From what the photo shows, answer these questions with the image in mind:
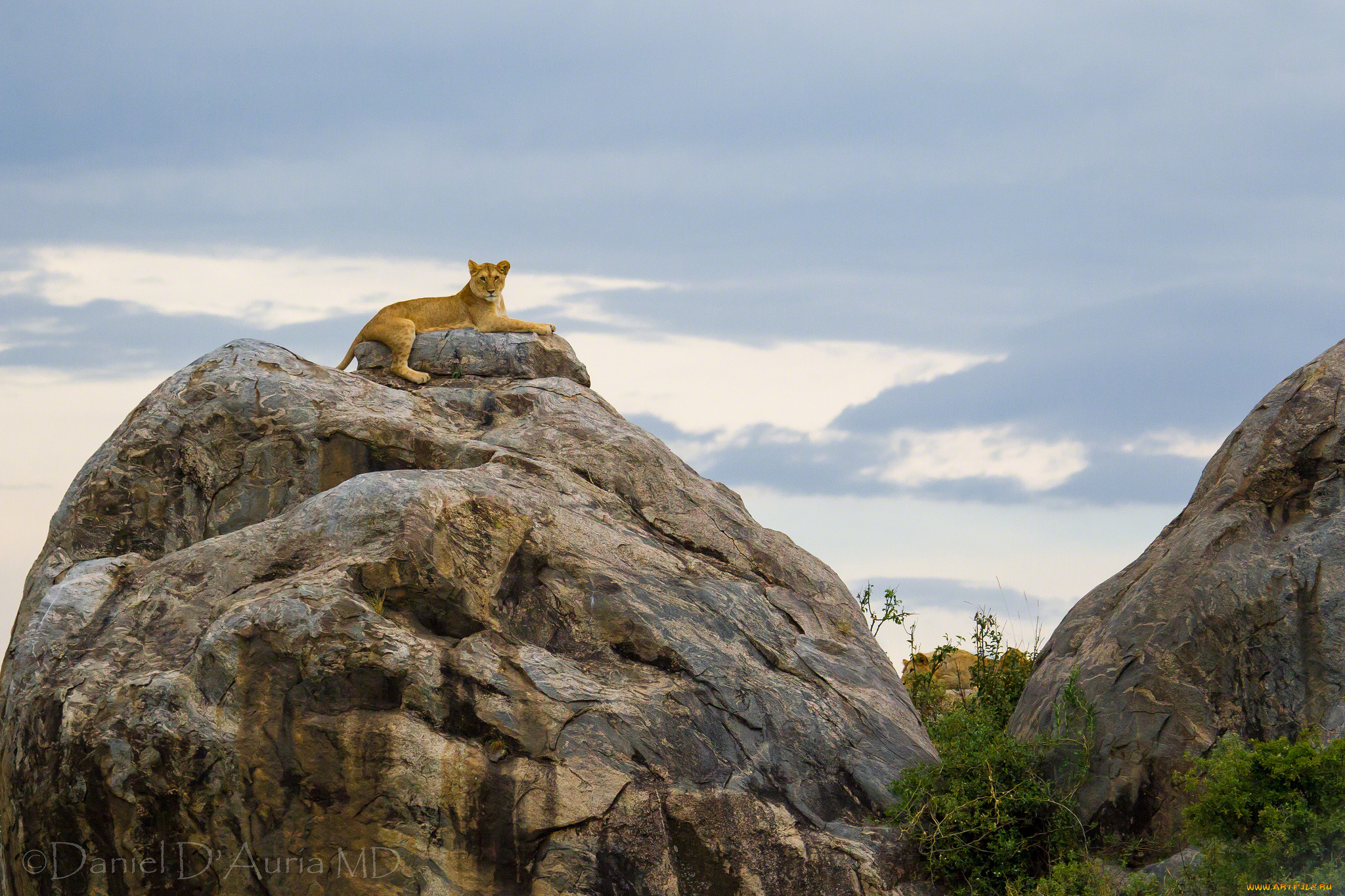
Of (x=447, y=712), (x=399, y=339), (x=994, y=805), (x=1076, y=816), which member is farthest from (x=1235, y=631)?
(x=399, y=339)

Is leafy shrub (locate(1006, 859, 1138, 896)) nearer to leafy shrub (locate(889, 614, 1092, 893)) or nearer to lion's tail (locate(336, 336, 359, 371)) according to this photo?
leafy shrub (locate(889, 614, 1092, 893))

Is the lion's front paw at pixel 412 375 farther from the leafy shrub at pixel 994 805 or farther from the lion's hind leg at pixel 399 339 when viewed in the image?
the leafy shrub at pixel 994 805

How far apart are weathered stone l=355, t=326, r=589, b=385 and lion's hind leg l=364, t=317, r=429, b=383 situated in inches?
4.8

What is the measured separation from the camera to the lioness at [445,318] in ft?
51.8

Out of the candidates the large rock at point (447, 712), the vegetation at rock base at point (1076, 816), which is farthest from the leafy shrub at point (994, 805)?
the large rock at point (447, 712)

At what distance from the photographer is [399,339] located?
15.8 metres

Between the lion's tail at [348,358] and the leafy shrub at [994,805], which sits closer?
the leafy shrub at [994,805]

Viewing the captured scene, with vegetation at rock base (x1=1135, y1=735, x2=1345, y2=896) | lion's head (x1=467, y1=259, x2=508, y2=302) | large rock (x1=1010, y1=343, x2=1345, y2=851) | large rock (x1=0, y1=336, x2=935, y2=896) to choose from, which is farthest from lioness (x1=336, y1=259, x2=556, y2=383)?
vegetation at rock base (x1=1135, y1=735, x2=1345, y2=896)

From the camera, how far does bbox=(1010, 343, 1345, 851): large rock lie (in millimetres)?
11898

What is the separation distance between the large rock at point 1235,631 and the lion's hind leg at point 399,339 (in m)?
8.35

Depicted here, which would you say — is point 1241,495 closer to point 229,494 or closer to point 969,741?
point 969,741

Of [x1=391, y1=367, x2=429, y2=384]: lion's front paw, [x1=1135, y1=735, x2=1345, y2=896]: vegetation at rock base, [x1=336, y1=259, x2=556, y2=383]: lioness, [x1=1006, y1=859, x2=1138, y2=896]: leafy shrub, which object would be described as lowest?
[x1=1006, y1=859, x2=1138, y2=896]: leafy shrub

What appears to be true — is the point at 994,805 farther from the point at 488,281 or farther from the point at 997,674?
the point at 488,281

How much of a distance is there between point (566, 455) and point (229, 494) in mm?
3685
